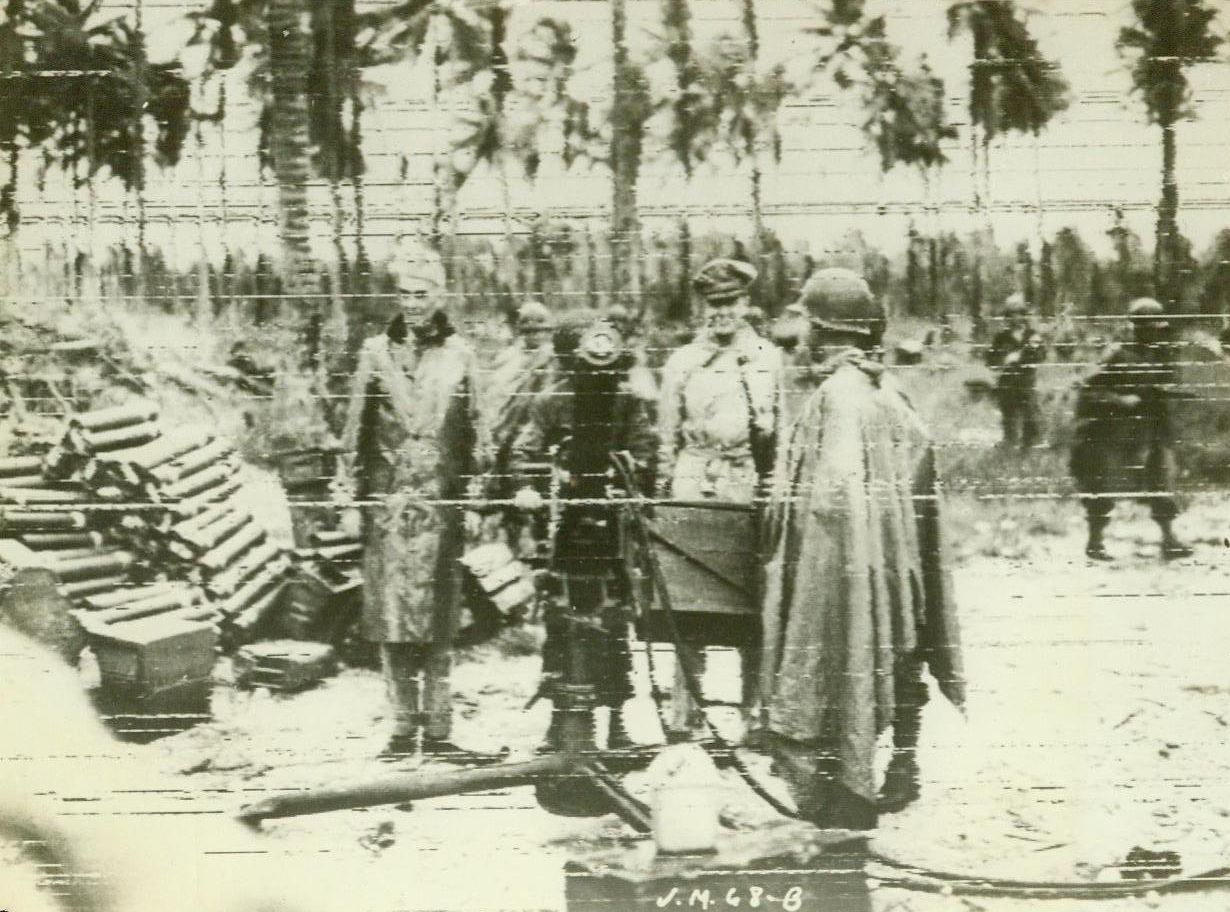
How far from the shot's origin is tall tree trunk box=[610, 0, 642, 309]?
304 cm

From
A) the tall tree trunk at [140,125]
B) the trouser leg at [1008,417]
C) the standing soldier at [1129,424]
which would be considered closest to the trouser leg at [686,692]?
the trouser leg at [1008,417]

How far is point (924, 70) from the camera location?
3.05 m

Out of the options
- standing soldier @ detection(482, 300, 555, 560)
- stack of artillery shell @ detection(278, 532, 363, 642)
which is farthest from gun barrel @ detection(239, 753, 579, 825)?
standing soldier @ detection(482, 300, 555, 560)

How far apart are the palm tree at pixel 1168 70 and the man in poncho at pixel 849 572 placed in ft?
2.48

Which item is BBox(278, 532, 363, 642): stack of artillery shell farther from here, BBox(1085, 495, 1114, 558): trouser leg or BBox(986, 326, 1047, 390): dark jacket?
BBox(1085, 495, 1114, 558): trouser leg

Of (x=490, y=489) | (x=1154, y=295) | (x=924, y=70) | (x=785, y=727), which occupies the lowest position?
(x=785, y=727)

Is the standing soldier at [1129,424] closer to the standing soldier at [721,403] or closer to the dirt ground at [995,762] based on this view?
the dirt ground at [995,762]

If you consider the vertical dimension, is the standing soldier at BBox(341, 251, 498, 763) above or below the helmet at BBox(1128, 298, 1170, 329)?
below

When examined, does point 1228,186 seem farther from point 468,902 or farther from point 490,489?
point 468,902

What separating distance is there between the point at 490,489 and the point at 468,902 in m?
1.06

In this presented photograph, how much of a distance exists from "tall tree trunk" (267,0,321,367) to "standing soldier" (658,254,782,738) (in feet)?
3.02

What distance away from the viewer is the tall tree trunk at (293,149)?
3049 mm

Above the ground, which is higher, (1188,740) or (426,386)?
(426,386)

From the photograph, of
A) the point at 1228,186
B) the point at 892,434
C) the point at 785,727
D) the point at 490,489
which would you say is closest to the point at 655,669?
the point at 785,727
